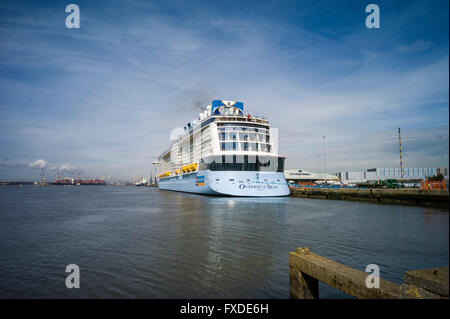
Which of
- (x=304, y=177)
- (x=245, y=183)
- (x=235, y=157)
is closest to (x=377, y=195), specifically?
(x=245, y=183)

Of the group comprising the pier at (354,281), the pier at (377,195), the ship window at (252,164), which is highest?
the ship window at (252,164)

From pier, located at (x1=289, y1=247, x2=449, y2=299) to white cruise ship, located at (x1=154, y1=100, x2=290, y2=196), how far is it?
30863 millimetres

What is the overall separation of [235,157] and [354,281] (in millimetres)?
32931

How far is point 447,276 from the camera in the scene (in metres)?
3.33

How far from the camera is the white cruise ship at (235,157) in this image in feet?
121

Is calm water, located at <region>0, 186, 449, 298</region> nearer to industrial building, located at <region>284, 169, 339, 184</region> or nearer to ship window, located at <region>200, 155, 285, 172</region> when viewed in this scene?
ship window, located at <region>200, 155, 285, 172</region>

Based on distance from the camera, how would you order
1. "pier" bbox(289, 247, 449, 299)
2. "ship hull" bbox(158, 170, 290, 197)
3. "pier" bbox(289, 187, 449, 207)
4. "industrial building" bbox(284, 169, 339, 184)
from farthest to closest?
"industrial building" bbox(284, 169, 339, 184) < "ship hull" bbox(158, 170, 290, 197) < "pier" bbox(289, 187, 449, 207) < "pier" bbox(289, 247, 449, 299)

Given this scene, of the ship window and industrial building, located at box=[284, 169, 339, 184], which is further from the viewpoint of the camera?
industrial building, located at box=[284, 169, 339, 184]

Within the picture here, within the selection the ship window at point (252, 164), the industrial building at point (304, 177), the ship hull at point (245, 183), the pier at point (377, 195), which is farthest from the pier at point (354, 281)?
the industrial building at point (304, 177)

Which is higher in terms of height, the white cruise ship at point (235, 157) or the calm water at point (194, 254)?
the white cruise ship at point (235, 157)

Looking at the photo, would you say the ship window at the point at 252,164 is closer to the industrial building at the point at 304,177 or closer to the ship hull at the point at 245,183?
the ship hull at the point at 245,183

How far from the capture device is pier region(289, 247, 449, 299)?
339 cm

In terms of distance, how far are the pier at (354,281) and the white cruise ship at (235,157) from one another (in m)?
30.9

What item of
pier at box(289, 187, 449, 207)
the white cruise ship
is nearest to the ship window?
the white cruise ship
